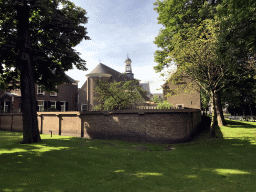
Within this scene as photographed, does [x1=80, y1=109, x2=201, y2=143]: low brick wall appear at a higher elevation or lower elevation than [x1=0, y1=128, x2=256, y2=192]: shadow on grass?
higher

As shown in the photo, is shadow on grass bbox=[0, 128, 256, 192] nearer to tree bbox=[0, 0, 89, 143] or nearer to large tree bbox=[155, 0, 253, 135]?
large tree bbox=[155, 0, 253, 135]

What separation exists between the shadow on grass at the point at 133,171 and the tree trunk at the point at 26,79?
448 cm

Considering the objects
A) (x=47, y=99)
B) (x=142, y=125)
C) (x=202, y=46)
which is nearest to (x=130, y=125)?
(x=142, y=125)

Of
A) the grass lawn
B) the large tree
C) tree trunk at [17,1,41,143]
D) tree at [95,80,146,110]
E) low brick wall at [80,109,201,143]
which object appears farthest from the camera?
tree at [95,80,146,110]

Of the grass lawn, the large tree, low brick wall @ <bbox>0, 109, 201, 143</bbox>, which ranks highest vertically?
the large tree

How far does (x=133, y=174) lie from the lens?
6.81 metres

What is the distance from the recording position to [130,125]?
14344mm

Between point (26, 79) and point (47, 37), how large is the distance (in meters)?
4.49

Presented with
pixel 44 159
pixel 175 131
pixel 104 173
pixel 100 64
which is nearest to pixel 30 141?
pixel 44 159

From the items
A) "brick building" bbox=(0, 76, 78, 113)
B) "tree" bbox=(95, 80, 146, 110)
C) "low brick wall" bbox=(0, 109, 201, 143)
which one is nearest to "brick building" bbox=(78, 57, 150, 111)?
"brick building" bbox=(0, 76, 78, 113)

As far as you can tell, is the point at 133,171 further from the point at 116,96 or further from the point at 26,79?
the point at 26,79

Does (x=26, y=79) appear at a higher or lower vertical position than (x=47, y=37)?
lower

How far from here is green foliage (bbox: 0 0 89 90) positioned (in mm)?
13109

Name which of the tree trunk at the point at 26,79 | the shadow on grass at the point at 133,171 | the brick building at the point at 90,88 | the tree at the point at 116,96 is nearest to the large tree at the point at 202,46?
the tree at the point at 116,96
